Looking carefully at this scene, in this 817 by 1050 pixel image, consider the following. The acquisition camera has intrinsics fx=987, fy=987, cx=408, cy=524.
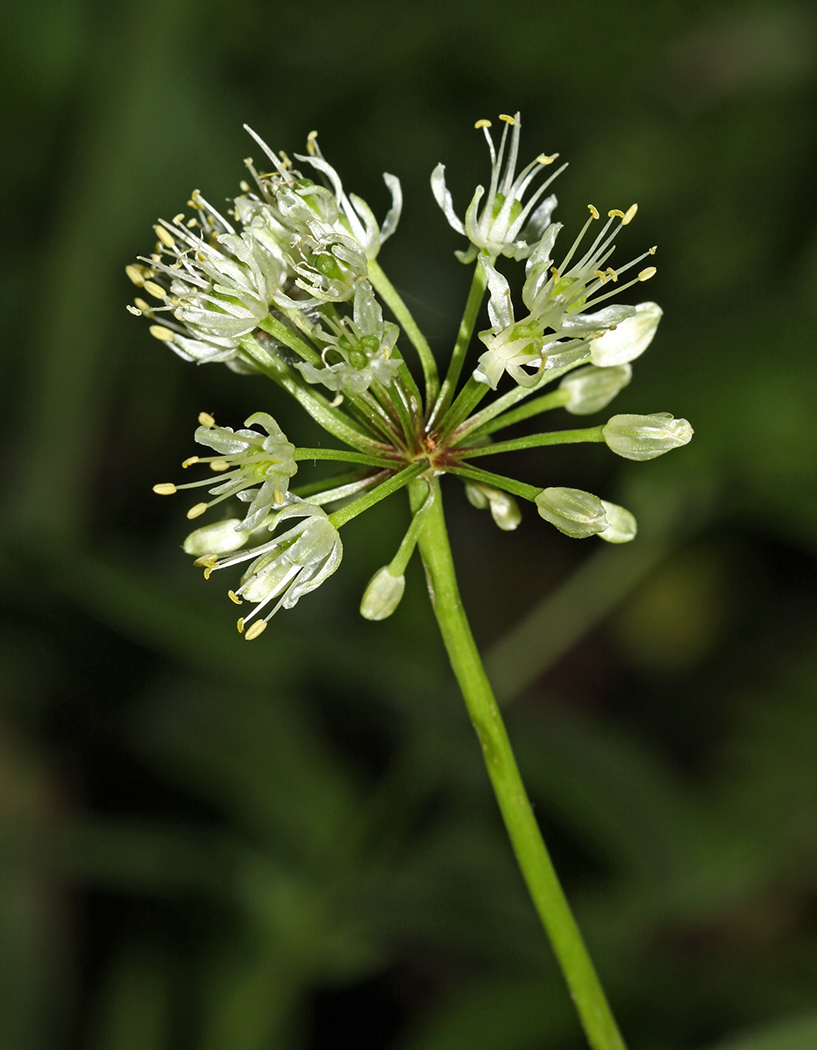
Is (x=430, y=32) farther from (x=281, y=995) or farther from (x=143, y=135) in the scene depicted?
(x=281, y=995)

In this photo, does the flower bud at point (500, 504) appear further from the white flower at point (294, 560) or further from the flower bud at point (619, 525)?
the white flower at point (294, 560)

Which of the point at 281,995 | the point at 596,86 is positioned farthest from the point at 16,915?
the point at 596,86

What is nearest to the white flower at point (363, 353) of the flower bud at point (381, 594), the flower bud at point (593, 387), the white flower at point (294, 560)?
the white flower at point (294, 560)

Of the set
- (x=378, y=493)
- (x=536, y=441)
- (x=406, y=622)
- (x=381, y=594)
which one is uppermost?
(x=536, y=441)

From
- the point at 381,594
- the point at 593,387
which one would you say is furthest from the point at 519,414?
the point at 381,594

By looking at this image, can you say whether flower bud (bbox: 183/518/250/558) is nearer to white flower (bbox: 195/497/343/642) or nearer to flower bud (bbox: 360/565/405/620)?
white flower (bbox: 195/497/343/642)

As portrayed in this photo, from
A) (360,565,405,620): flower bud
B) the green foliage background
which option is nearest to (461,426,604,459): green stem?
(360,565,405,620): flower bud

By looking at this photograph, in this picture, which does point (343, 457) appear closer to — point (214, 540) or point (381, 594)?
point (381, 594)
